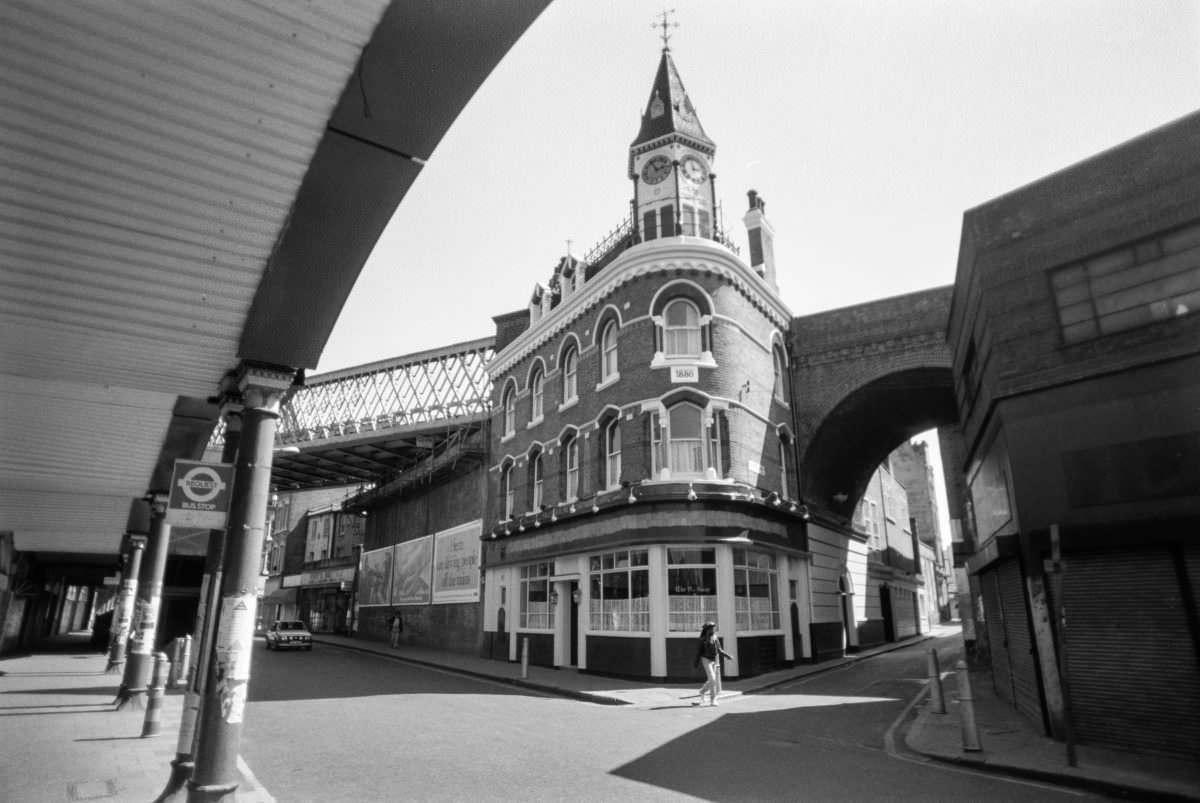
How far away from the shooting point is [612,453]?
70.2ft

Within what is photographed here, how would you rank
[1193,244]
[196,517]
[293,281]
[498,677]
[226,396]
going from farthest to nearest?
[498,677] → [1193,244] → [226,396] → [196,517] → [293,281]

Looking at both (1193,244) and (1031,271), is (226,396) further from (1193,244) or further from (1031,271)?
(1193,244)

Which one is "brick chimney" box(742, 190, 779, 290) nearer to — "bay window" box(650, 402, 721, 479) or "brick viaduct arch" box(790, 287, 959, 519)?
"brick viaduct arch" box(790, 287, 959, 519)

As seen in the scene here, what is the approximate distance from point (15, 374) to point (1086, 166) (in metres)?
14.3

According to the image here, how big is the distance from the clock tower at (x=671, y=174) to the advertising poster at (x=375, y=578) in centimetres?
2499

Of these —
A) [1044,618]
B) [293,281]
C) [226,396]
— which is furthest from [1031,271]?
[226,396]

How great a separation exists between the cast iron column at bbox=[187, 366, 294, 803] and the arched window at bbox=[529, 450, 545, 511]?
59.3 feet

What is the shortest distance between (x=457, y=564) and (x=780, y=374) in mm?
16227

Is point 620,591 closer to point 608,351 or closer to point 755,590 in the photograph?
point 755,590

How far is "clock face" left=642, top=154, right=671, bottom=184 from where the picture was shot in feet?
76.9

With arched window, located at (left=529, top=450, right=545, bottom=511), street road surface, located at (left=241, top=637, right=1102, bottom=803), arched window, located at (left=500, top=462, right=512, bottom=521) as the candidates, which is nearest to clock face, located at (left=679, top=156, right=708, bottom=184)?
arched window, located at (left=529, top=450, right=545, bottom=511)

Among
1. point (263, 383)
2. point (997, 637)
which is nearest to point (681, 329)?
point (997, 637)

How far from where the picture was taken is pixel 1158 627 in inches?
329

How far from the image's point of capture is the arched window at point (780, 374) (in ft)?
78.0
